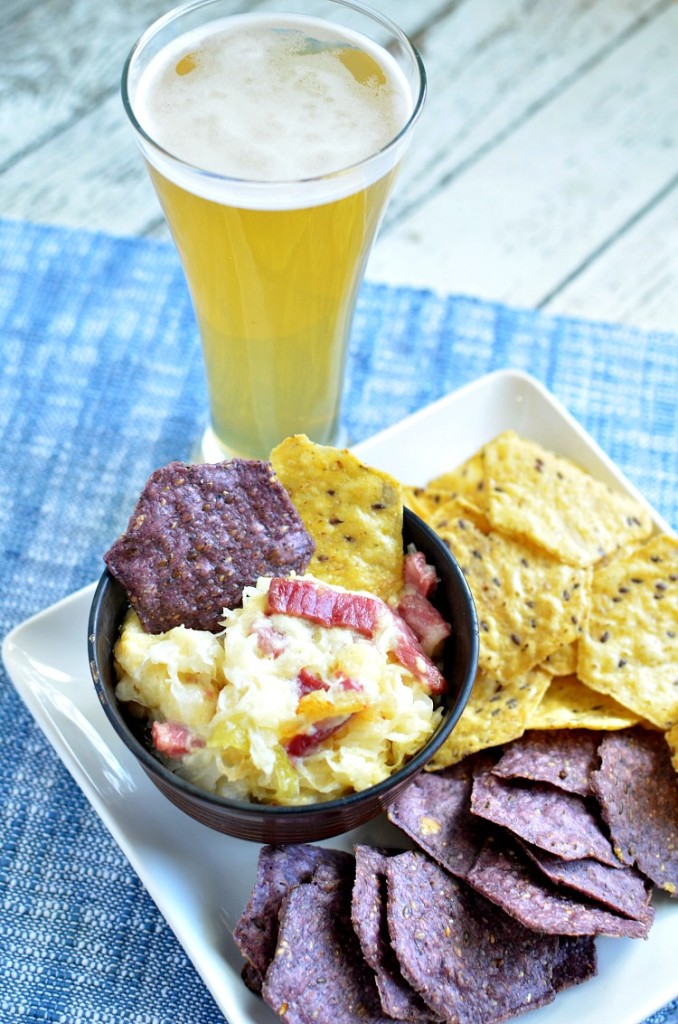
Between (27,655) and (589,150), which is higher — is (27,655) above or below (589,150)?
below

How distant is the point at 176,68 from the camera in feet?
6.60

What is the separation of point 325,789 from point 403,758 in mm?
143

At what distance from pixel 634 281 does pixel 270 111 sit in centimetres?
141

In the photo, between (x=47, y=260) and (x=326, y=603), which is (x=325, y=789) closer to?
(x=326, y=603)

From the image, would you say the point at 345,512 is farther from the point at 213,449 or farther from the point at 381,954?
the point at 381,954

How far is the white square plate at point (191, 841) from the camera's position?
5.95 feet

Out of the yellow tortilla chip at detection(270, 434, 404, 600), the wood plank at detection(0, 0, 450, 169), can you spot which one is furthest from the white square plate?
the wood plank at detection(0, 0, 450, 169)

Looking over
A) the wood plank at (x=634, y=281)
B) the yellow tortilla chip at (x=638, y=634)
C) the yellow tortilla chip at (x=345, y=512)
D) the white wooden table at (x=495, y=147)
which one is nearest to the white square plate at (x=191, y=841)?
the yellow tortilla chip at (x=638, y=634)

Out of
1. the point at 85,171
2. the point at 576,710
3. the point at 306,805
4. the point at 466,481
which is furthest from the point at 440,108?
the point at 306,805

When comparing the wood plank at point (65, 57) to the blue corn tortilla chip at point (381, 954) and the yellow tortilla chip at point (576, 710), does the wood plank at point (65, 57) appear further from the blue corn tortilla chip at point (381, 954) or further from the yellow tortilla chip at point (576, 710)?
the blue corn tortilla chip at point (381, 954)

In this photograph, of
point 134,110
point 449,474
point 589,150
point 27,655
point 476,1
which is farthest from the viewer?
point 476,1

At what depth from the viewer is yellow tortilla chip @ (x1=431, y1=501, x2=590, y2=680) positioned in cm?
212

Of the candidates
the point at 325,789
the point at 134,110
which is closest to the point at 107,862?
the point at 325,789

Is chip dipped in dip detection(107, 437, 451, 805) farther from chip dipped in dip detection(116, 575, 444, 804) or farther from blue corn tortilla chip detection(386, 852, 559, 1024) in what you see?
blue corn tortilla chip detection(386, 852, 559, 1024)
